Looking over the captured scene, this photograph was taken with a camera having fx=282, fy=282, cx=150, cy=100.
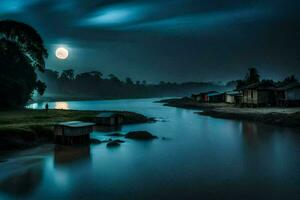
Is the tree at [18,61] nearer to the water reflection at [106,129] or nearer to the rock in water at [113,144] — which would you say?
the water reflection at [106,129]

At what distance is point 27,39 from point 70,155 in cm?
4532

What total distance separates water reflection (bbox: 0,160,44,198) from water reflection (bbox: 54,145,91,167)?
2369mm

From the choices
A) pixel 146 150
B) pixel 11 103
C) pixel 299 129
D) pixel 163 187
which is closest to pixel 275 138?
pixel 299 129

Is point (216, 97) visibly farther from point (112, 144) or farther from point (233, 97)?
point (112, 144)

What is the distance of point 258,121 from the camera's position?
50.9 metres

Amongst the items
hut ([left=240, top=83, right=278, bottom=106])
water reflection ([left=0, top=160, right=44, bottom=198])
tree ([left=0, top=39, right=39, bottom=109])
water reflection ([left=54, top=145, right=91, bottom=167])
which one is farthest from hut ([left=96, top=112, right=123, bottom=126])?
hut ([left=240, top=83, right=278, bottom=106])

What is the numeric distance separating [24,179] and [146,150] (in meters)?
13.3

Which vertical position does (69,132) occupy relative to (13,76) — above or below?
below

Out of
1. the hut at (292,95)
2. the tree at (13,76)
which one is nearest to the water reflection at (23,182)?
the tree at (13,76)

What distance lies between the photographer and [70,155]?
2642 centimetres

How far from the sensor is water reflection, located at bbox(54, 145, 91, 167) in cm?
2434

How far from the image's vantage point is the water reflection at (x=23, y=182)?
17.0 m

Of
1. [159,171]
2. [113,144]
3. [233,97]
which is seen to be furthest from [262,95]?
[159,171]

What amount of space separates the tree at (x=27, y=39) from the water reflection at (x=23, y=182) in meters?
47.2
